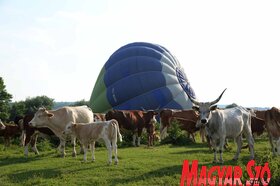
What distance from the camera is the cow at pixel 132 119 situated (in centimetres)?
2159

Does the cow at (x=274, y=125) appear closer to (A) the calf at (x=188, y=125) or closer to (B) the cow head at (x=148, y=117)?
(A) the calf at (x=188, y=125)

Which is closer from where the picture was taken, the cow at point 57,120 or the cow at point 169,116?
the cow at point 57,120

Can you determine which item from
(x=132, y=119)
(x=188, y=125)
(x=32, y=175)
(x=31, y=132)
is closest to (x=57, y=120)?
(x=31, y=132)

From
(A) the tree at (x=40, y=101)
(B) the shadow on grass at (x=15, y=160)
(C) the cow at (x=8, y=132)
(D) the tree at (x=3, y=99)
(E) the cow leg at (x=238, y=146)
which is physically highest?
(A) the tree at (x=40, y=101)

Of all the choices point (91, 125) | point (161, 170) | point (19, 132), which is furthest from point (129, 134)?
point (161, 170)

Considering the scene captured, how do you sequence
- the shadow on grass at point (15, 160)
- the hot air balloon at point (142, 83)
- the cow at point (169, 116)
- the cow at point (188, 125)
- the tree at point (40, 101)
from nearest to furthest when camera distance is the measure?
the shadow on grass at point (15, 160), the cow at point (188, 125), the cow at point (169, 116), the hot air balloon at point (142, 83), the tree at point (40, 101)

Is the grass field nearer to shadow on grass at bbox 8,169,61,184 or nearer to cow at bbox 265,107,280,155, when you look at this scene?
shadow on grass at bbox 8,169,61,184

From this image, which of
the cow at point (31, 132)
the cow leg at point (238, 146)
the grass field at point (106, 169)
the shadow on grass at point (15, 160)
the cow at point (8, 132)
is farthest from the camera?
the cow at point (8, 132)

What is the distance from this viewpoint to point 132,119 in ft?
72.4

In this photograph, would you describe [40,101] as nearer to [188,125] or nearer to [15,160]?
[188,125]

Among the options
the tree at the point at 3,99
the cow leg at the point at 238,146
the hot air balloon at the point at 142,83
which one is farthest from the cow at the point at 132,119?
the tree at the point at 3,99

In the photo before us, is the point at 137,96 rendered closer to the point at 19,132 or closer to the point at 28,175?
the point at 19,132

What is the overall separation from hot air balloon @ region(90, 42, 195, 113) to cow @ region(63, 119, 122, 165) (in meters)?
17.6

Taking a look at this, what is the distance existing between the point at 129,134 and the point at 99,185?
39.2ft
